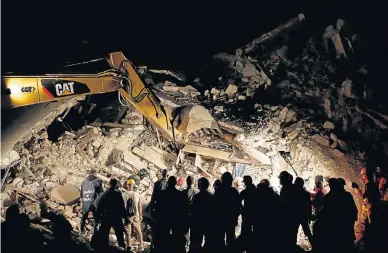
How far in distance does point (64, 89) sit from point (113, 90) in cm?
92

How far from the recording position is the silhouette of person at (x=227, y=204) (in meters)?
6.18

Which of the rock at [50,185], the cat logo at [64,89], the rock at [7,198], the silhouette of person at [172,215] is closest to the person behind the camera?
the silhouette of person at [172,215]

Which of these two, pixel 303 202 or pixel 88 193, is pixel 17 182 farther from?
pixel 303 202

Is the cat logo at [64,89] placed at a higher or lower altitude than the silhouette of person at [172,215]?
higher

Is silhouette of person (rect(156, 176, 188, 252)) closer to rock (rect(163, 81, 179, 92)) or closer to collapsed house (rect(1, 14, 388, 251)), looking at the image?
collapsed house (rect(1, 14, 388, 251))

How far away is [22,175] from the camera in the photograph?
9.20 meters

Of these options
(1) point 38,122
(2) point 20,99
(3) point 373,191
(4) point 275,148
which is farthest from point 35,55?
(3) point 373,191

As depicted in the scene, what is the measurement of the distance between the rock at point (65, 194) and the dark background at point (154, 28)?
606 centimetres

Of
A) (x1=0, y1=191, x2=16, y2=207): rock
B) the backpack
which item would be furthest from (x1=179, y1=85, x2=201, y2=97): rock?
(x1=0, y1=191, x2=16, y2=207): rock

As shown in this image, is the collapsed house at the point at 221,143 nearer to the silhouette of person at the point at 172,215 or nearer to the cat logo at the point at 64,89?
the cat logo at the point at 64,89

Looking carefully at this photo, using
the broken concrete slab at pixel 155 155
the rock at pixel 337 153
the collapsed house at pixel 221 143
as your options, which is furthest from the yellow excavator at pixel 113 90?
the rock at pixel 337 153

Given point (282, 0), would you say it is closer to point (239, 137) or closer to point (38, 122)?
point (239, 137)

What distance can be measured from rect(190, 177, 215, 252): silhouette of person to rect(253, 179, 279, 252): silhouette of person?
0.66 metres

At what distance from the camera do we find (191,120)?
388 inches
